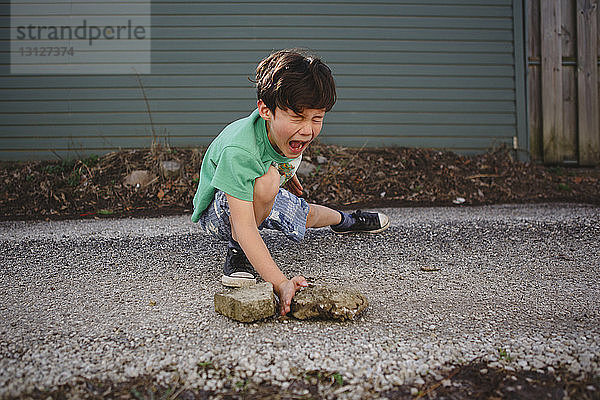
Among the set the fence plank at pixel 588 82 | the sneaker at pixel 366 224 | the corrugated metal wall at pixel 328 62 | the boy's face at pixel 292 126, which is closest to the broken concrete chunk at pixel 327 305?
the boy's face at pixel 292 126

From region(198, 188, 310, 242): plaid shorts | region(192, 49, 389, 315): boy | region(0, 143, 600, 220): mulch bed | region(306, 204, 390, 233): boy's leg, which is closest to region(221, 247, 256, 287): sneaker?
region(192, 49, 389, 315): boy

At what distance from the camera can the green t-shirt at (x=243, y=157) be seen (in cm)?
179

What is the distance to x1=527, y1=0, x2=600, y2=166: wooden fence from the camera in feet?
16.9

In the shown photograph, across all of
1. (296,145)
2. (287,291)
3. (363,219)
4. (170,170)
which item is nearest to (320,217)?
(363,219)

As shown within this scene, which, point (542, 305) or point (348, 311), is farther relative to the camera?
point (542, 305)

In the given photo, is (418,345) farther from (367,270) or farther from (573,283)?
(573,283)

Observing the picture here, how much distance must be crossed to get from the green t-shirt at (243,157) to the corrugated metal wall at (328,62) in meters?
3.20

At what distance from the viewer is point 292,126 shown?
1.75 m

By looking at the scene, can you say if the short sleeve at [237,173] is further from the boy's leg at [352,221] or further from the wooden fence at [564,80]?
the wooden fence at [564,80]

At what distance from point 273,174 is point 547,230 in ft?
5.87

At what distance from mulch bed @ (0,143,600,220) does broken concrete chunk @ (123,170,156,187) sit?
5 centimetres

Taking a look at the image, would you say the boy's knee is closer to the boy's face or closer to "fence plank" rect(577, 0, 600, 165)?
the boy's face

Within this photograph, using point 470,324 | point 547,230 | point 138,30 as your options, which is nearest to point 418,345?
point 470,324

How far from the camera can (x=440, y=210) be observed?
375 cm
